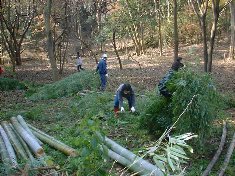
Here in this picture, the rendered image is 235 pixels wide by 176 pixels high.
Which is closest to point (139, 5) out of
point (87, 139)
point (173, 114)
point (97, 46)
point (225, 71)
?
point (97, 46)

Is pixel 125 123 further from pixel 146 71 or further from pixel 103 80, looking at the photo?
pixel 146 71

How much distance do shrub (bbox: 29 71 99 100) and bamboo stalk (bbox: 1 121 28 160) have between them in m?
6.44

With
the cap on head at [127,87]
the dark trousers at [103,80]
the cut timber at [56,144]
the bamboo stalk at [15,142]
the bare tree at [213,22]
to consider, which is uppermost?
the bare tree at [213,22]

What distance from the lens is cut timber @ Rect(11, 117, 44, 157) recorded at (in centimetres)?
735

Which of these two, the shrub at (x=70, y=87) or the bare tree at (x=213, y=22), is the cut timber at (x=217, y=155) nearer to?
the bare tree at (x=213, y=22)

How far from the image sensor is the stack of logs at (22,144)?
7.20m

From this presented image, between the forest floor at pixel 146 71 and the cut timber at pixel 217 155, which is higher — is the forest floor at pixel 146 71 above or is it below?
above

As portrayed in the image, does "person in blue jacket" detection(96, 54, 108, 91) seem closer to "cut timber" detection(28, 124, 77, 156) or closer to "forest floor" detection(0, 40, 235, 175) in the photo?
"forest floor" detection(0, 40, 235, 175)

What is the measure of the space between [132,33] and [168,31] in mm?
2959

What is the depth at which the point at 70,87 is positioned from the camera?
16.3 meters

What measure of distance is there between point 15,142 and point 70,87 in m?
8.24

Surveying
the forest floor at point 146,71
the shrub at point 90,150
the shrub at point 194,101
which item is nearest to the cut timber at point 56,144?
the shrub at point 194,101

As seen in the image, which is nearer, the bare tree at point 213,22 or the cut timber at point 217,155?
the cut timber at point 217,155

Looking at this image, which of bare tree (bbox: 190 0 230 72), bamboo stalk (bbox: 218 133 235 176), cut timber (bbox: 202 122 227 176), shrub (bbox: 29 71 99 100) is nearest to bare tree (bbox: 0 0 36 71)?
shrub (bbox: 29 71 99 100)
